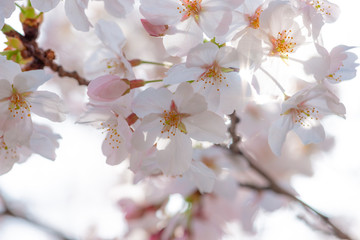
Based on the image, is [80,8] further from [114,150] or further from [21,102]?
[114,150]

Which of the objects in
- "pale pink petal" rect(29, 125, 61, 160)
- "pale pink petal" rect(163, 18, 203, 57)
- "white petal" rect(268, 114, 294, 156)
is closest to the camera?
"pale pink petal" rect(163, 18, 203, 57)

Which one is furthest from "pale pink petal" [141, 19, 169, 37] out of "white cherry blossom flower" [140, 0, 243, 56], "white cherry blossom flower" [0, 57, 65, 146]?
"white cherry blossom flower" [0, 57, 65, 146]

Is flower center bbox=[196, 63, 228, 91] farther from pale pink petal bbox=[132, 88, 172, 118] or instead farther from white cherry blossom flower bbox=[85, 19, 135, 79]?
white cherry blossom flower bbox=[85, 19, 135, 79]

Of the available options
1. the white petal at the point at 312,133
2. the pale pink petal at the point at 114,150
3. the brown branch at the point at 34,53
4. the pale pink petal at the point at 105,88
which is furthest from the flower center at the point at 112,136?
the white petal at the point at 312,133

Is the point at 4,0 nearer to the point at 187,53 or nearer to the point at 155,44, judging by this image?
the point at 187,53

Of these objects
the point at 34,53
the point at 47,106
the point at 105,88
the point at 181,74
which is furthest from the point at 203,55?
the point at 34,53
